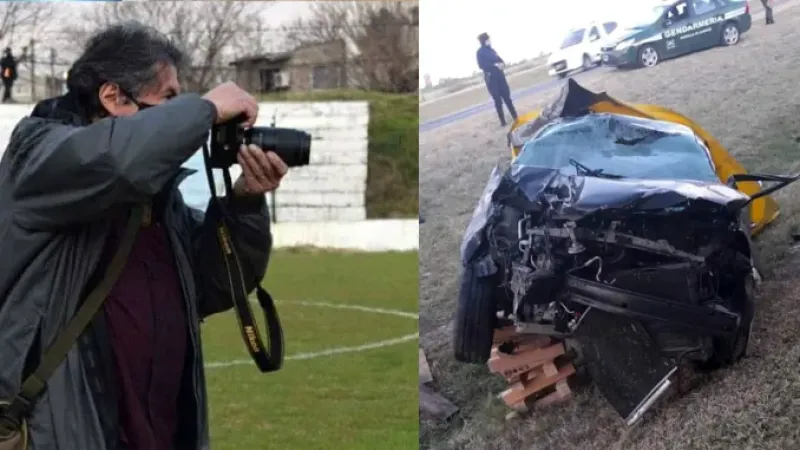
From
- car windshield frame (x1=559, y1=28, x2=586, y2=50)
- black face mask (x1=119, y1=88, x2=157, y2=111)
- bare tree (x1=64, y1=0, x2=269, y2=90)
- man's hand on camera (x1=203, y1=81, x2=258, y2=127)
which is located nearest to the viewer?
man's hand on camera (x1=203, y1=81, x2=258, y2=127)

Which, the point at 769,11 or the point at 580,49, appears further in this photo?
the point at 580,49

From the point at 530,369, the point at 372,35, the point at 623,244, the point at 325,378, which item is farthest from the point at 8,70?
the point at 623,244

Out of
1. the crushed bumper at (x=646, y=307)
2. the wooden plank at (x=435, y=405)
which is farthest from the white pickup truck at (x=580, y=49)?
the wooden plank at (x=435, y=405)

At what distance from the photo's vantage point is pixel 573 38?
11.6ft

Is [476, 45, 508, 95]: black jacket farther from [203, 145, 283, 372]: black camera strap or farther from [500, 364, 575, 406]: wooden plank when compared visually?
[203, 145, 283, 372]: black camera strap

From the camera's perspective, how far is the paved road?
3615 mm

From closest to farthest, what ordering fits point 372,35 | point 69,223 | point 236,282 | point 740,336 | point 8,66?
point 69,223 → point 236,282 → point 740,336 → point 372,35 → point 8,66

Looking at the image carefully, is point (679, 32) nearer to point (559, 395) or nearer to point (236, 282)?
point (559, 395)

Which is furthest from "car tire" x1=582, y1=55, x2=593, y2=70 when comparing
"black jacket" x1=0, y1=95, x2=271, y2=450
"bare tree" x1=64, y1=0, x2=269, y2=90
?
"bare tree" x1=64, y1=0, x2=269, y2=90

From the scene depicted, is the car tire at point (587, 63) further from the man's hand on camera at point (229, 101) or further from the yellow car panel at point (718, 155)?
the man's hand on camera at point (229, 101)

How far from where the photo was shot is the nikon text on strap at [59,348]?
2.09 meters

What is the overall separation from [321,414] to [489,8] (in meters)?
2.83

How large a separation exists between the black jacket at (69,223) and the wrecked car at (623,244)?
157cm

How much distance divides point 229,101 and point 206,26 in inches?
366
